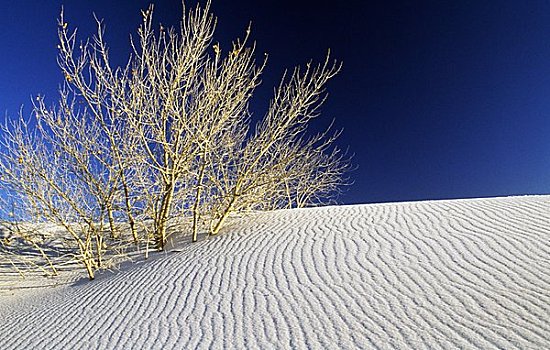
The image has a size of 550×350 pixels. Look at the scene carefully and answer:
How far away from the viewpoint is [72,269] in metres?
8.77

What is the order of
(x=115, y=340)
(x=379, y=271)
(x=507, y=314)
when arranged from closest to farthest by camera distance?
(x=507, y=314) < (x=115, y=340) < (x=379, y=271)

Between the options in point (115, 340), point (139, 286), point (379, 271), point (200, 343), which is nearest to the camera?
point (200, 343)

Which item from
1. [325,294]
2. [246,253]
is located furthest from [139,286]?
[325,294]

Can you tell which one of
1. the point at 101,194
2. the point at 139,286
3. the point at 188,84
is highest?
the point at 188,84

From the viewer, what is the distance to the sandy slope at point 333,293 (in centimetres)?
379

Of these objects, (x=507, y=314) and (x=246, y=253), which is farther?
(x=246, y=253)

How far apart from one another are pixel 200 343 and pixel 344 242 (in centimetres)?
288

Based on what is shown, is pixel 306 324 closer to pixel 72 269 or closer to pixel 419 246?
pixel 419 246

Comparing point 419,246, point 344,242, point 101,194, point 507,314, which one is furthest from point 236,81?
point 507,314

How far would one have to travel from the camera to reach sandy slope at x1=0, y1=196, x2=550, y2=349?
3787mm

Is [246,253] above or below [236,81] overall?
below

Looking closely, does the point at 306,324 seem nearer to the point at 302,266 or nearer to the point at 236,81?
the point at 302,266

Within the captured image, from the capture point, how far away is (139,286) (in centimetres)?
614

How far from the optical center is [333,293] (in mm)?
4664
